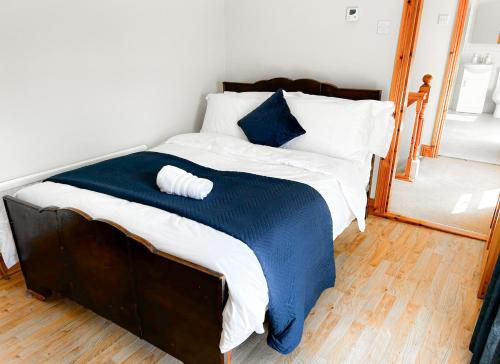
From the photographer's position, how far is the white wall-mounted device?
2.79m

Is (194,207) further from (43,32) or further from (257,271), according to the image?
(43,32)

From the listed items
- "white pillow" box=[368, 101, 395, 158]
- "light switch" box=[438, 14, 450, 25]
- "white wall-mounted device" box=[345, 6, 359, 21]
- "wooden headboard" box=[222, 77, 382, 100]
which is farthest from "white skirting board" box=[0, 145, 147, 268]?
"light switch" box=[438, 14, 450, 25]

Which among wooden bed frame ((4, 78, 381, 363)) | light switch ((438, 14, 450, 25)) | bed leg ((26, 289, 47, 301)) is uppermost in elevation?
light switch ((438, 14, 450, 25))

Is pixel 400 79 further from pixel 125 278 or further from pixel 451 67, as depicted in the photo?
pixel 125 278

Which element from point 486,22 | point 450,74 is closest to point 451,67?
point 450,74

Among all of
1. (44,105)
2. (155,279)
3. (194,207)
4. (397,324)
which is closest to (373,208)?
(397,324)

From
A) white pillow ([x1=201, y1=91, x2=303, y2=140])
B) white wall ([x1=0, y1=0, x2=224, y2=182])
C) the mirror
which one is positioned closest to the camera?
white wall ([x1=0, y1=0, x2=224, y2=182])

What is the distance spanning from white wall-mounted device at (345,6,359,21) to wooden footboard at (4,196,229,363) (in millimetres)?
2400

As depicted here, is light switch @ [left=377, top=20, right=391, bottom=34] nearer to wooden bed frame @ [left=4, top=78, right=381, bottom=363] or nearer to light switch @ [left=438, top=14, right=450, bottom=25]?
light switch @ [left=438, top=14, right=450, bottom=25]

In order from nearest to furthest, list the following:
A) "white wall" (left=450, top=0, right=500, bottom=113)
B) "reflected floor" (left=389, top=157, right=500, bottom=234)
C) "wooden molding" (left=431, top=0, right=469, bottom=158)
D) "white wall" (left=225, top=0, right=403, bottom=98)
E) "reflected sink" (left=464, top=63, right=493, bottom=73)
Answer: "white wall" (left=225, top=0, right=403, bottom=98) < "reflected floor" (left=389, top=157, right=500, bottom=234) < "wooden molding" (left=431, top=0, right=469, bottom=158) < "white wall" (left=450, top=0, right=500, bottom=113) < "reflected sink" (left=464, top=63, right=493, bottom=73)

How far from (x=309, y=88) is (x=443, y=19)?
2255mm

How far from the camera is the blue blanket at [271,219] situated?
1.50m

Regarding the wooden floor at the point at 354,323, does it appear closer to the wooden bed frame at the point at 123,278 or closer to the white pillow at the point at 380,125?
the wooden bed frame at the point at 123,278

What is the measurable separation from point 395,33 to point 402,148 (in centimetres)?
172
